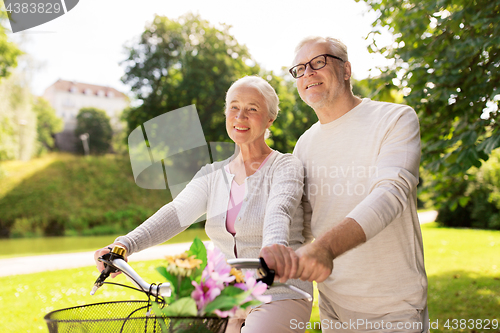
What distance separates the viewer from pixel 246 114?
213 centimetres

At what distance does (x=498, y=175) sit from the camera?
60.2ft

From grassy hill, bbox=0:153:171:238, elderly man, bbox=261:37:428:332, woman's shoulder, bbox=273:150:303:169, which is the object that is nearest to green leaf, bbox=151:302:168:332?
elderly man, bbox=261:37:428:332

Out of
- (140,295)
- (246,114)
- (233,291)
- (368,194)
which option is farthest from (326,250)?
(140,295)

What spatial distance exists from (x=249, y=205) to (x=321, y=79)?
0.81 metres

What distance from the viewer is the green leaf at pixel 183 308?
3.37 ft

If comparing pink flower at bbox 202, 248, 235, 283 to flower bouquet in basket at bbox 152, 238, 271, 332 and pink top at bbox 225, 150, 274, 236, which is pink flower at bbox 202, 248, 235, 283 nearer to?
flower bouquet in basket at bbox 152, 238, 271, 332

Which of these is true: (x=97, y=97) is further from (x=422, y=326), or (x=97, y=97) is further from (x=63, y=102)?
(x=422, y=326)

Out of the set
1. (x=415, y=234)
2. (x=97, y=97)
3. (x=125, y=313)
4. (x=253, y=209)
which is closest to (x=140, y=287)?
(x=125, y=313)

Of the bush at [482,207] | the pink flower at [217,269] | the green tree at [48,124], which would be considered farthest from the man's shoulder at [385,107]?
the green tree at [48,124]

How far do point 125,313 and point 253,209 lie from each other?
2.51 ft

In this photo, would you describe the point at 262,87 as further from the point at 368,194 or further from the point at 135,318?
the point at 135,318

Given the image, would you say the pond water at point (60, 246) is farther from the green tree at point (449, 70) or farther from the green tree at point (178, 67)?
the green tree at point (449, 70)

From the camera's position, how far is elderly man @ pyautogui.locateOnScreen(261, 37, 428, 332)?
1.78 metres

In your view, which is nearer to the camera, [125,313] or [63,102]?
[125,313]
